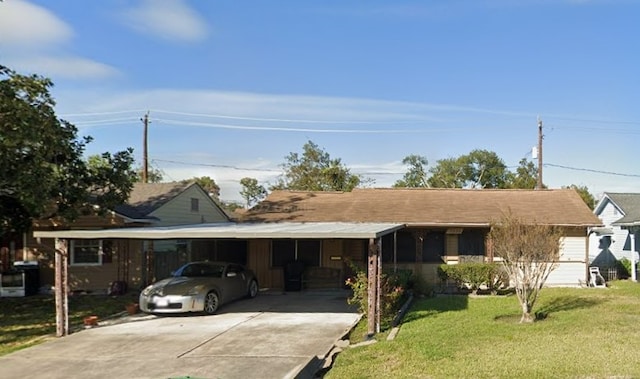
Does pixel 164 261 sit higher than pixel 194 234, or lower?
lower

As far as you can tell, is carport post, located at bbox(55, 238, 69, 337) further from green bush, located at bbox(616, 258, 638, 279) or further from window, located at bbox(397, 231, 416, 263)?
green bush, located at bbox(616, 258, 638, 279)

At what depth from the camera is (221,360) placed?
8.85 meters

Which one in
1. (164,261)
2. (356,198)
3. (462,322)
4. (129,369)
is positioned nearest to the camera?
(129,369)

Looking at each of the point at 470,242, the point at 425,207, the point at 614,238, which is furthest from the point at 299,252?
the point at 614,238

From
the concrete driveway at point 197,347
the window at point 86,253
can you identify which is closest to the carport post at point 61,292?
the concrete driveway at point 197,347

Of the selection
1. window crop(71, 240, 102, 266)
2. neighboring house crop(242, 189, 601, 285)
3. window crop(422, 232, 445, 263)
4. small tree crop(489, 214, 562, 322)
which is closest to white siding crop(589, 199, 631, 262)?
neighboring house crop(242, 189, 601, 285)

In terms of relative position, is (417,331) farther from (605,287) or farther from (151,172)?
(151,172)

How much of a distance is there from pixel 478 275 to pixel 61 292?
38.1 feet

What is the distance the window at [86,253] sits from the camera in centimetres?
1877

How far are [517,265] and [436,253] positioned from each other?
6896mm

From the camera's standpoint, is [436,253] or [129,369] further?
[436,253]

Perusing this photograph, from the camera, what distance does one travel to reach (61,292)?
11.7 meters

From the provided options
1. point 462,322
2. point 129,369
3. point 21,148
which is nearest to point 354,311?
point 462,322

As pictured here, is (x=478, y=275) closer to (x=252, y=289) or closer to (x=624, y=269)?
(x=252, y=289)
